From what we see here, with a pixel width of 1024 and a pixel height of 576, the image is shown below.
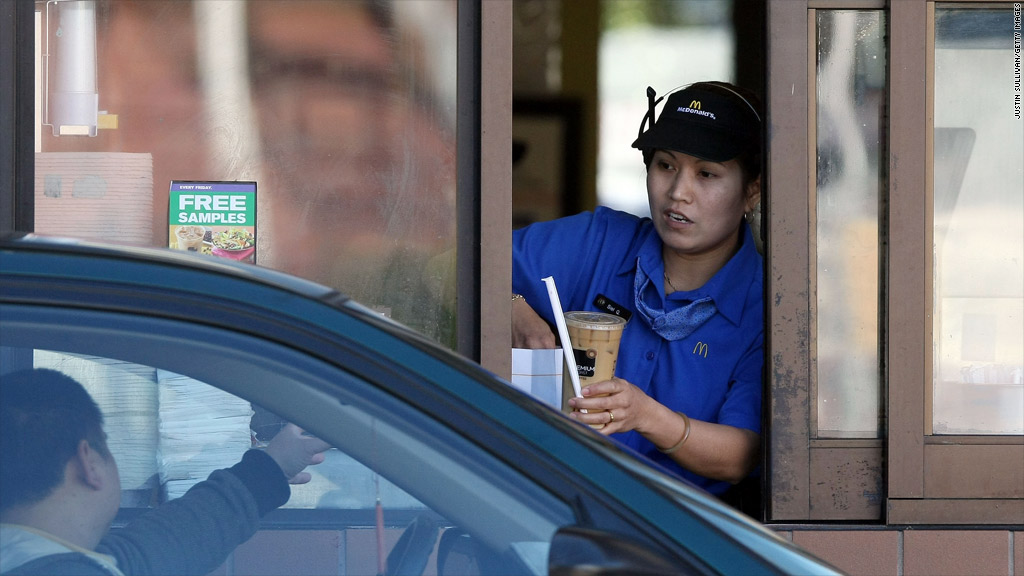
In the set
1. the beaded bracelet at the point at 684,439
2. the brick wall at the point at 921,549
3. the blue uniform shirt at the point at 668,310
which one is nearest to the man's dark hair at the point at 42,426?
the beaded bracelet at the point at 684,439

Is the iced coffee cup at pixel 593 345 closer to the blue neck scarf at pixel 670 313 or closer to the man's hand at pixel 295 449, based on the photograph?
the blue neck scarf at pixel 670 313

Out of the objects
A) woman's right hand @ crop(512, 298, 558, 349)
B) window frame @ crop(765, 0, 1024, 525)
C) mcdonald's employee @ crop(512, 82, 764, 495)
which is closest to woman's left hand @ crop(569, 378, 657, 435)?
mcdonald's employee @ crop(512, 82, 764, 495)

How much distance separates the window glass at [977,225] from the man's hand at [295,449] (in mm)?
2674

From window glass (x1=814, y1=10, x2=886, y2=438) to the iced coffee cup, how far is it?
0.93 meters

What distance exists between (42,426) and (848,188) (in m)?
2.75

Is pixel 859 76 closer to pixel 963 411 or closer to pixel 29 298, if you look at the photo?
pixel 963 411

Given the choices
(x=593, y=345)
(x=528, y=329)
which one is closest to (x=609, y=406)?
(x=593, y=345)

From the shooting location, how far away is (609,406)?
2.79m

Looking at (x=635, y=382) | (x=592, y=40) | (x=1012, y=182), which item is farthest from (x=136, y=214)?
(x=592, y=40)

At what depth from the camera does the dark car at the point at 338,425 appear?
1306 mm

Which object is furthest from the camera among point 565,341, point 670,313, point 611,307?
point 611,307

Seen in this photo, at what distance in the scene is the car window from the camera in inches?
51.4

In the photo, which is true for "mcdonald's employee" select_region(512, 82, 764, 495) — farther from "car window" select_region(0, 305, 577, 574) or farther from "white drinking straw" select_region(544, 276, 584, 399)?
"car window" select_region(0, 305, 577, 574)

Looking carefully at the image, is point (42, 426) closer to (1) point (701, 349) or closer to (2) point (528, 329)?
(2) point (528, 329)
